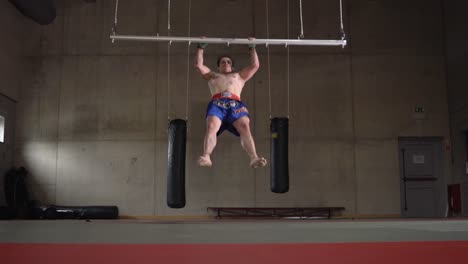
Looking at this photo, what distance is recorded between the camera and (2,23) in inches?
318

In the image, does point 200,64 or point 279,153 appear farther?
point 279,153

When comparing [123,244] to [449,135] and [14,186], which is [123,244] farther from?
[449,135]

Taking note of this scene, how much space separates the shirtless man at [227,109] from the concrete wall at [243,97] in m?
3.68

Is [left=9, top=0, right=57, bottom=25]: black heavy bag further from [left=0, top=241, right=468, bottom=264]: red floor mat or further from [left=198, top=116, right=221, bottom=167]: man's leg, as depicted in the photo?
[left=0, top=241, right=468, bottom=264]: red floor mat

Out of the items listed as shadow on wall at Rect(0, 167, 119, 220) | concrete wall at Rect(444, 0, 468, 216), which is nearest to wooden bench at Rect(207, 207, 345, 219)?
shadow on wall at Rect(0, 167, 119, 220)

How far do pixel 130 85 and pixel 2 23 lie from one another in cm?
248

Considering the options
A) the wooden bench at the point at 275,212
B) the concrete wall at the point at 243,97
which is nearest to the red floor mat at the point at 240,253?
the wooden bench at the point at 275,212

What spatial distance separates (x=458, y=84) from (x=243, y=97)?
392cm

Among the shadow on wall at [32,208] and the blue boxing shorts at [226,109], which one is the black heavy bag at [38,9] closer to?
the shadow on wall at [32,208]

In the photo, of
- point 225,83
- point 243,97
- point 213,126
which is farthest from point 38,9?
point 213,126

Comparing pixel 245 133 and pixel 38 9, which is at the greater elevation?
pixel 38 9

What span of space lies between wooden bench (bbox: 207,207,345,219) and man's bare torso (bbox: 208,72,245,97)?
3850 millimetres

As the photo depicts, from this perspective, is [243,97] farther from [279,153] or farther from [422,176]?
[422,176]

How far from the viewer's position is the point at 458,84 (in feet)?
26.8
